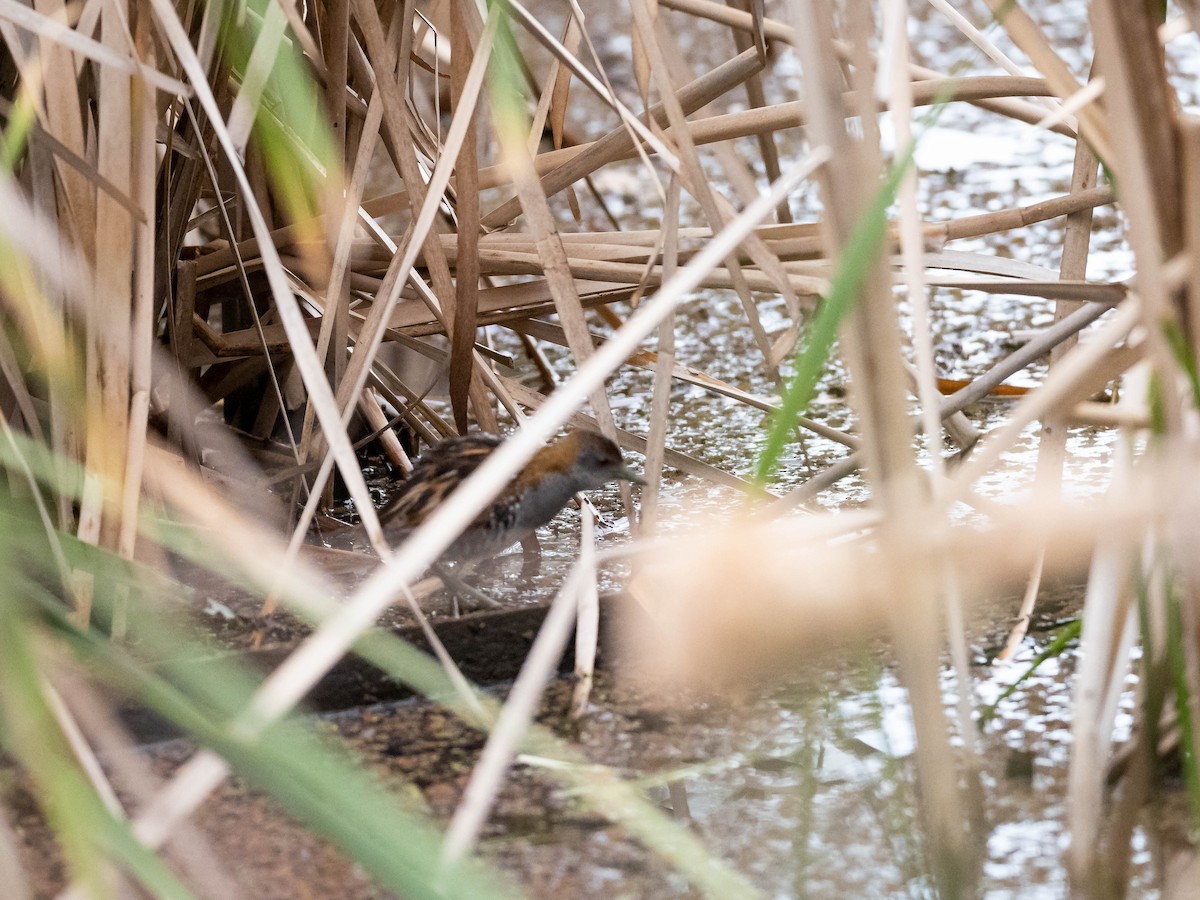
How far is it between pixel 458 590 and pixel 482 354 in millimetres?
561

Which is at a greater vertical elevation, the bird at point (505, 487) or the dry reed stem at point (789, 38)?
the dry reed stem at point (789, 38)

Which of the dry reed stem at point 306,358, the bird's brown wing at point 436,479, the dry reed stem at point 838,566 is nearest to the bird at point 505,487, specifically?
the bird's brown wing at point 436,479

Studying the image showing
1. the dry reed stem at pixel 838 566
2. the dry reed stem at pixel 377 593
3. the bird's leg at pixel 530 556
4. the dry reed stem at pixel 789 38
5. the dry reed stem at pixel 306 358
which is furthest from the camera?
the bird's leg at pixel 530 556

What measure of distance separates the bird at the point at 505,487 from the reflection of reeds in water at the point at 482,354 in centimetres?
10

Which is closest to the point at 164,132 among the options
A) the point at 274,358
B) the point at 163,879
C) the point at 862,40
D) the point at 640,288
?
the point at 274,358

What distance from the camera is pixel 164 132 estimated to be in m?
1.99

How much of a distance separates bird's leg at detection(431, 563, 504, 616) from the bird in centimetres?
3

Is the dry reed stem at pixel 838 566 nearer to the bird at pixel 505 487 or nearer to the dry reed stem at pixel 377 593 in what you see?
the dry reed stem at pixel 377 593

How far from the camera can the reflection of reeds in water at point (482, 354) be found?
0.92 meters

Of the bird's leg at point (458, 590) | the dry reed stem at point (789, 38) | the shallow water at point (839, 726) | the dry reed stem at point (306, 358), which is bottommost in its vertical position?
the bird's leg at point (458, 590)

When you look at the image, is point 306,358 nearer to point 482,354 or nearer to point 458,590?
point 458,590

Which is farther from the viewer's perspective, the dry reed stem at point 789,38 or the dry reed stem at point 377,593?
the dry reed stem at point 789,38

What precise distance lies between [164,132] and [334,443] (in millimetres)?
921

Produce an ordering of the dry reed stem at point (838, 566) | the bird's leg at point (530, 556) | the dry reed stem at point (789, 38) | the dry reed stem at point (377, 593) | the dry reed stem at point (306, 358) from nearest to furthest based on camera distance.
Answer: the dry reed stem at point (377, 593) < the dry reed stem at point (838, 566) < the dry reed stem at point (306, 358) < the dry reed stem at point (789, 38) < the bird's leg at point (530, 556)
